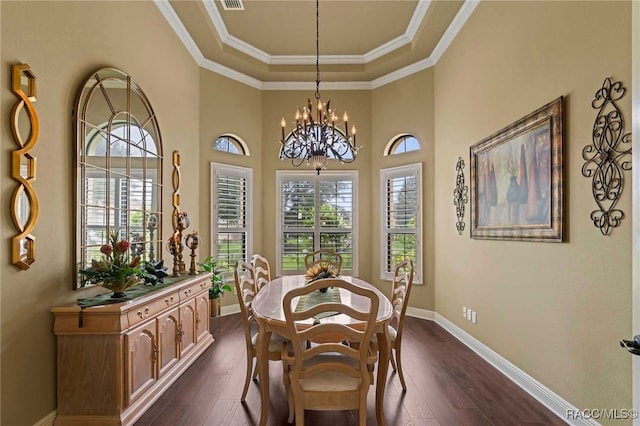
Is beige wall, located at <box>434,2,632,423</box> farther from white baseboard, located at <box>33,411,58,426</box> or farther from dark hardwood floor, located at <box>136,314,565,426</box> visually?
white baseboard, located at <box>33,411,58,426</box>

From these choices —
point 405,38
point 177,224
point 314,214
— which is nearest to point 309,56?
point 405,38

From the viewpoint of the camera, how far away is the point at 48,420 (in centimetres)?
217

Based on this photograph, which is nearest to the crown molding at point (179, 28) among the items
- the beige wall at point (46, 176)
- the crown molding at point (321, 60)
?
the beige wall at point (46, 176)

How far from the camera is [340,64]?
522 centimetres

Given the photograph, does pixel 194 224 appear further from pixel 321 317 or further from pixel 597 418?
pixel 597 418

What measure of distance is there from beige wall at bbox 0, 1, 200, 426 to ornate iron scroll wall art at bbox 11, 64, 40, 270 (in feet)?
0.13

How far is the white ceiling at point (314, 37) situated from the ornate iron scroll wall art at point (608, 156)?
224cm

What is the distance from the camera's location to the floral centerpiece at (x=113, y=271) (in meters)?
2.41

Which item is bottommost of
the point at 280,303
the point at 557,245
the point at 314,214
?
the point at 280,303

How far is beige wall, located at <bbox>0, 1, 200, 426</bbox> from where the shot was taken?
6.39 ft

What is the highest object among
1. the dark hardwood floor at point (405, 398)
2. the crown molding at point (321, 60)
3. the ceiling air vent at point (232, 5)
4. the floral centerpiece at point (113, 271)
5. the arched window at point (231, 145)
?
the ceiling air vent at point (232, 5)

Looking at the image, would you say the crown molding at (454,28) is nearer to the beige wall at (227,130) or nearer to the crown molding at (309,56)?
the crown molding at (309,56)

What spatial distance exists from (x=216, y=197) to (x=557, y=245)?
4185 mm

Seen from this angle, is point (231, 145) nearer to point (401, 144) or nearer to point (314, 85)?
point (314, 85)
